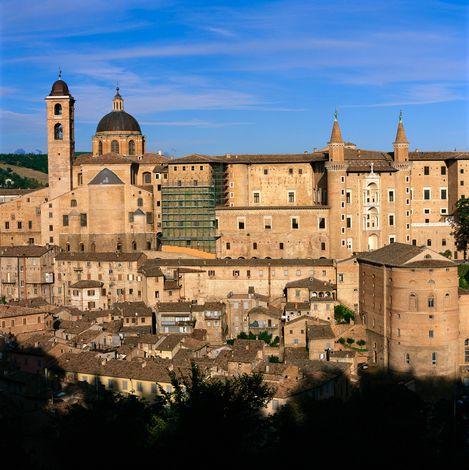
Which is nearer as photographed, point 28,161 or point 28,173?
point 28,173

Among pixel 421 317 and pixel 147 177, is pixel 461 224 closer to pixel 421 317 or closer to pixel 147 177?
pixel 421 317

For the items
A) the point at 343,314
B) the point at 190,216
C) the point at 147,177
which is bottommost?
the point at 343,314

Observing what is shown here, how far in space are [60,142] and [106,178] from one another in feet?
17.3

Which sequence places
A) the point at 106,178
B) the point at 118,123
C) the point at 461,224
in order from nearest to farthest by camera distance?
1. the point at 461,224
2. the point at 106,178
3. the point at 118,123

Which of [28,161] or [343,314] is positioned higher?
[28,161]

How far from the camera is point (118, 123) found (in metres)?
66.8

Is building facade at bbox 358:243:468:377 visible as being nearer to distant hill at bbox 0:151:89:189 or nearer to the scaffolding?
the scaffolding

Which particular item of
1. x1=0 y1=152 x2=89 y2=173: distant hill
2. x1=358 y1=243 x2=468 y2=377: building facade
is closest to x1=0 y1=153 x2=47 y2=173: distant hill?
x1=0 y1=152 x2=89 y2=173: distant hill

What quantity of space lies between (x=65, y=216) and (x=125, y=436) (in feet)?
125

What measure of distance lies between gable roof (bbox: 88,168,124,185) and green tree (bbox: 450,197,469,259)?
70.6ft

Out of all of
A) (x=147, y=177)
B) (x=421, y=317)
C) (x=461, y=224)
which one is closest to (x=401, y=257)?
(x=421, y=317)

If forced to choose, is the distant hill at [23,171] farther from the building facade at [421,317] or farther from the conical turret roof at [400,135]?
the building facade at [421,317]

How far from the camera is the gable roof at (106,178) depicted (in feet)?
188

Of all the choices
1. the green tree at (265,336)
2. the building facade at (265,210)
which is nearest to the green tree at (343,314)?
the green tree at (265,336)
